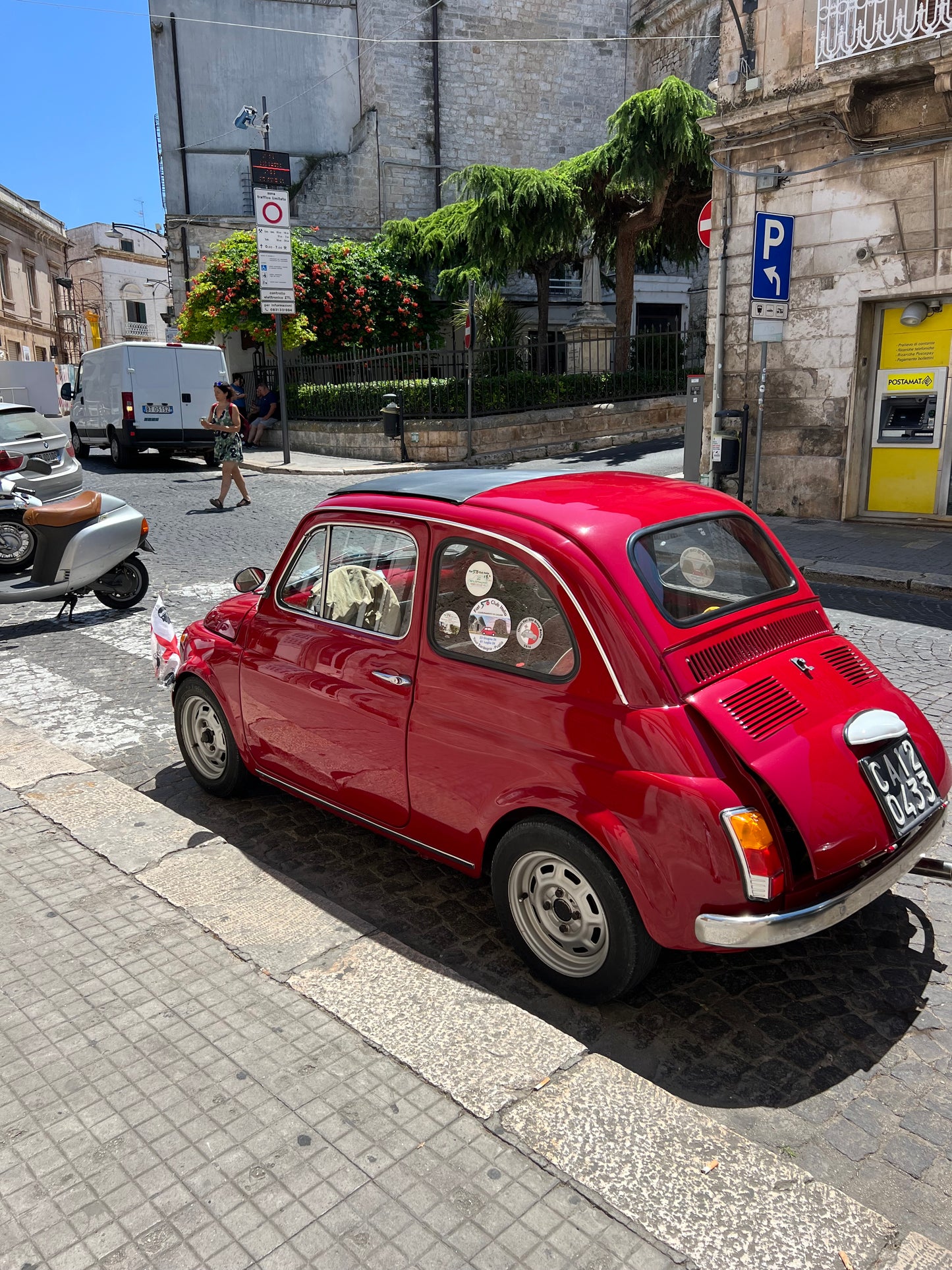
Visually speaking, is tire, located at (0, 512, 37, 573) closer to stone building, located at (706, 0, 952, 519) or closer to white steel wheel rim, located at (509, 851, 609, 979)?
white steel wheel rim, located at (509, 851, 609, 979)

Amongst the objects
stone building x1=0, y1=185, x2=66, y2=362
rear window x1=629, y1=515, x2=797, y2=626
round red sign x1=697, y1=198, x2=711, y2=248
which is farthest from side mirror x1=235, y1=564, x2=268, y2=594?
stone building x1=0, y1=185, x2=66, y2=362

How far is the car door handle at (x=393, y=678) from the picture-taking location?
3.51 meters

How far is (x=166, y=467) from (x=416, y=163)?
53.7ft

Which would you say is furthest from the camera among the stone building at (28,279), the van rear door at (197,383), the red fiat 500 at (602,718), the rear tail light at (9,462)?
the stone building at (28,279)

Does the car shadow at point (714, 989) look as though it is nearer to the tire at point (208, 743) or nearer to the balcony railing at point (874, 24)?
the tire at point (208, 743)

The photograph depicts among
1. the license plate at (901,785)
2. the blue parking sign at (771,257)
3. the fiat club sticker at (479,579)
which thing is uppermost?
the blue parking sign at (771,257)

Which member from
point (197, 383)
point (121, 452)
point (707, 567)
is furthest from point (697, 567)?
point (121, 452)

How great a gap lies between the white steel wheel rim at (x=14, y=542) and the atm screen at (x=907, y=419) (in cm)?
981

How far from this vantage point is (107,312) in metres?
66.6

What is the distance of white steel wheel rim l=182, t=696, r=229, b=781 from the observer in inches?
182

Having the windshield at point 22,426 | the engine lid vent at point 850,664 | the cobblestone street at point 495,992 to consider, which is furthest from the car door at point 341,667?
the windshield at point 22,426

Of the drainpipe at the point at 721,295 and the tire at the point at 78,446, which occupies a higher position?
the drainpipe at the point at 721,295

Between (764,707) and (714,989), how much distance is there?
3.17 ft

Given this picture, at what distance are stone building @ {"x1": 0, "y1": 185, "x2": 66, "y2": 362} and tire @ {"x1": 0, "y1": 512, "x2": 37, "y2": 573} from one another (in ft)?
130
